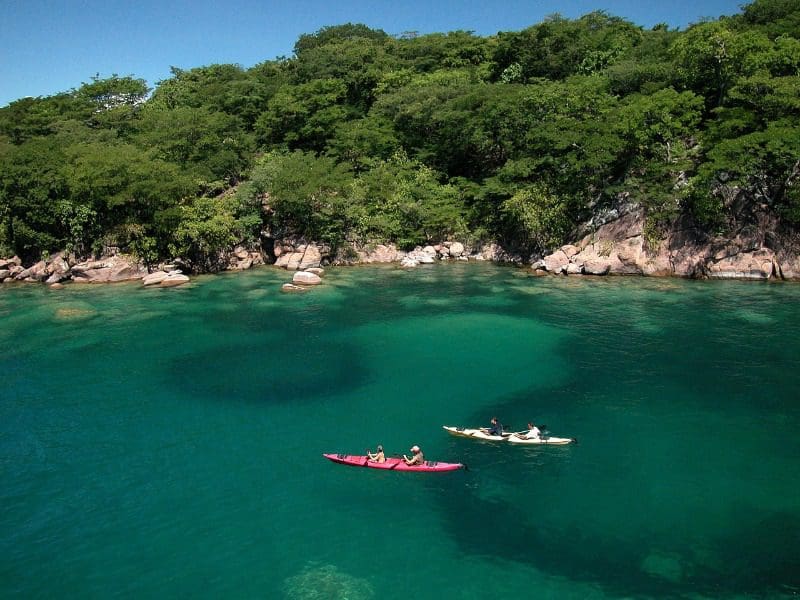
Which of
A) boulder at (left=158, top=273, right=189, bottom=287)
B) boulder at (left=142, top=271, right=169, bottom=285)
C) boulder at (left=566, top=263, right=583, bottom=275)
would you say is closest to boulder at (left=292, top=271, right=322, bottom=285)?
boulder at (left=158, top=273, right=189, bottom=287)

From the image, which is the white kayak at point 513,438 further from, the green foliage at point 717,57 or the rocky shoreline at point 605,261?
the green foliage at point 717,57

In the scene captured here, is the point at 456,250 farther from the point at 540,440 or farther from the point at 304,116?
the point at 540,440

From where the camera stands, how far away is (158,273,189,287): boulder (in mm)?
51000

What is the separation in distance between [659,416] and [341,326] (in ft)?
68.5

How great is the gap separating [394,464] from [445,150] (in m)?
53.9

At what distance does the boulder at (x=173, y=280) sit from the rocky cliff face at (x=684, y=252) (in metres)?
33.2

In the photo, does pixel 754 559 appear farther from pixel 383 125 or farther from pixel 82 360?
pixel 383 125

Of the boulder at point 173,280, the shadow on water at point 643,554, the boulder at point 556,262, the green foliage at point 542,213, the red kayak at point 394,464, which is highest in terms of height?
the green foliage at point 542,213

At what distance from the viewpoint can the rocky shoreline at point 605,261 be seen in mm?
47844

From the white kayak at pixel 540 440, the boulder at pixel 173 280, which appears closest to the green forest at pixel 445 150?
the boulder at pixel 173 280

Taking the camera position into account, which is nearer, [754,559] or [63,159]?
[754,559]

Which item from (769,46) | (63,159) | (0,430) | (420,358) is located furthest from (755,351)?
(63,159)

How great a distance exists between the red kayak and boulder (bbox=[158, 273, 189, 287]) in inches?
1414

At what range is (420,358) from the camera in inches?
1258
